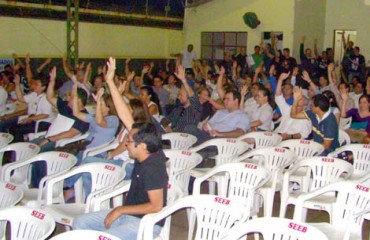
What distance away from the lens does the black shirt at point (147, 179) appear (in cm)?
348

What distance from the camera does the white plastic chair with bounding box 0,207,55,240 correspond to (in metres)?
3.11

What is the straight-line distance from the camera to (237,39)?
51.5 feet

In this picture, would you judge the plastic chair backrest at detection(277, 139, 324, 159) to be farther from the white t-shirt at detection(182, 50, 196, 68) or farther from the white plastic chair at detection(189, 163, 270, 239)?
the white t-shirt at detection(182, 50, 196, 68)

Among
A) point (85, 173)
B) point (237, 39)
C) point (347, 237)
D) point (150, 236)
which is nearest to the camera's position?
point (150, 236)

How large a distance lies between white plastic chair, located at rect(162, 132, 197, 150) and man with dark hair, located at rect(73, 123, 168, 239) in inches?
95.9

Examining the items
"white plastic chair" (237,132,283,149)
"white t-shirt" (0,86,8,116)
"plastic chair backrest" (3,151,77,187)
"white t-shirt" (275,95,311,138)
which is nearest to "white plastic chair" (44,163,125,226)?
"plastic chair backrest" (3,151,77,187)

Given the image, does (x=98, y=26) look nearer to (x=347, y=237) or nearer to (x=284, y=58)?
(x=284, y=58)

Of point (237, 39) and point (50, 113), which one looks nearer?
point (50, 113)

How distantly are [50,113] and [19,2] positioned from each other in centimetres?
522

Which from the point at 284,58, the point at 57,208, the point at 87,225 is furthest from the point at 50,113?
the point at 284,58

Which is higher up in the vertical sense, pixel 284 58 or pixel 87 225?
pixel 284 58

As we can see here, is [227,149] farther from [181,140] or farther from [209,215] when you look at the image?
[209,215]

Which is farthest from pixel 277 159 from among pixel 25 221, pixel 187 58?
pixel 187 58

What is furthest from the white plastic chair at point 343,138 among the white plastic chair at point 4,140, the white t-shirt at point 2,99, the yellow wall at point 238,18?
the yellow wall at point 238,18
